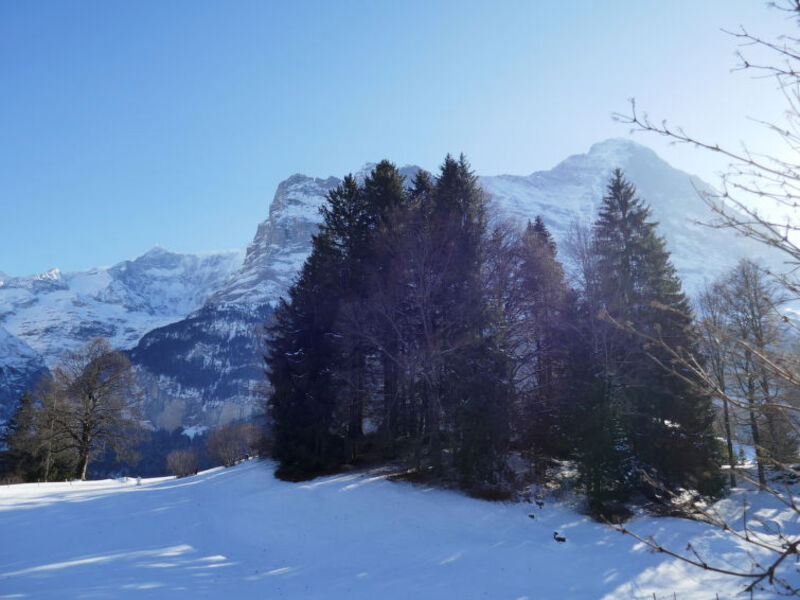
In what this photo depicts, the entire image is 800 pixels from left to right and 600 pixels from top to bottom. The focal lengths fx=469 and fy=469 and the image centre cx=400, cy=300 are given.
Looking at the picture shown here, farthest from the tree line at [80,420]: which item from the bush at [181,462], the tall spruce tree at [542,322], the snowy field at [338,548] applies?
the bush at [181,462]

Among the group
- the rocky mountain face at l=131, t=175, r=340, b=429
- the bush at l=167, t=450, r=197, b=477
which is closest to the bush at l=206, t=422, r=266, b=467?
the bush at l=167, t=450, r=197, b=477

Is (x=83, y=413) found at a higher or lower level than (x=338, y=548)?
higher

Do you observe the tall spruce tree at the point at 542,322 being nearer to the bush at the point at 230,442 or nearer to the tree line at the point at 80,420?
the tree line at the point at 80,420

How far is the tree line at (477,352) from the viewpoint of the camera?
16.1 meters

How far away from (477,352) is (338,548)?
8168 millimetres

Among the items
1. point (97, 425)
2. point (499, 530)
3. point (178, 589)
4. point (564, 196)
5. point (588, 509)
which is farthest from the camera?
point (564, 196)

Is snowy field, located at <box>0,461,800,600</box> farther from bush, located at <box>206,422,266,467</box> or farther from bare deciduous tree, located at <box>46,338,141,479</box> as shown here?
bush, located at <box>206,422,266,467</box>

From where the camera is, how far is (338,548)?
11.8 meters

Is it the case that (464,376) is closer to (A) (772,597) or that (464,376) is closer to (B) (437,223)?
(B) (437,223)

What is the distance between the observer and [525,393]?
1766 cm

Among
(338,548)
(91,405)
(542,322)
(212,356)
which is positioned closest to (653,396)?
(542,322)

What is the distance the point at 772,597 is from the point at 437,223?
48.9ft

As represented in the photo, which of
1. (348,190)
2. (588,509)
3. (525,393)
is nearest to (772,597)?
(588,509)

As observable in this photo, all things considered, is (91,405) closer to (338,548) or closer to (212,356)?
(338,548)
